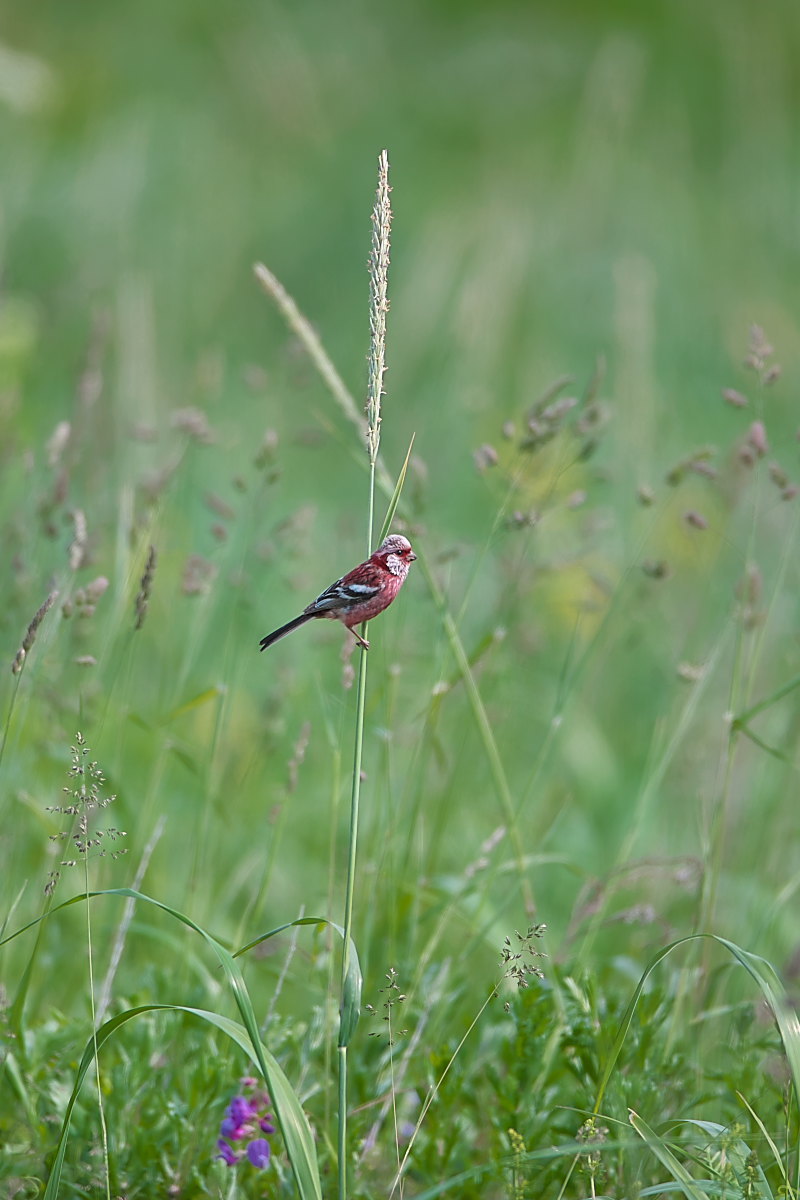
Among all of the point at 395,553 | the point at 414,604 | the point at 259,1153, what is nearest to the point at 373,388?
the point at 395,553

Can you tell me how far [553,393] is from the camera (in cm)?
220

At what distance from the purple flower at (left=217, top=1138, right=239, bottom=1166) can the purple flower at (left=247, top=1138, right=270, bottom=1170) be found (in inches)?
1.5

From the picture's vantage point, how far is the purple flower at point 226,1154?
1800 millimetres

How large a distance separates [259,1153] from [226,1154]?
7 centimetres

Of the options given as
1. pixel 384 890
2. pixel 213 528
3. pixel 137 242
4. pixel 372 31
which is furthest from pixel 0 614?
pixel 372 31

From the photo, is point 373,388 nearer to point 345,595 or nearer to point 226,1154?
point 345,595

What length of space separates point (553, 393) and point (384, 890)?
1.04 m

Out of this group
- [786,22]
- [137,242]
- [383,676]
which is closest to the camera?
[383,676]

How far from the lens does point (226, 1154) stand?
1.81m

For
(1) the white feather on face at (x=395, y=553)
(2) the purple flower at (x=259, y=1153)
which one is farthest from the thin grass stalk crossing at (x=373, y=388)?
(2) the purple flower at (x=259, y=1153)

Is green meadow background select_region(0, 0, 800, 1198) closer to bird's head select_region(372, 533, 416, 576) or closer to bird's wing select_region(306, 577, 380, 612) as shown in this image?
bird's wing select_region(306, 577, 380, 612)

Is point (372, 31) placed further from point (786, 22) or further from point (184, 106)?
point (786, 22)

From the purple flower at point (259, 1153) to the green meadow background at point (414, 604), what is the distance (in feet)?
0.31

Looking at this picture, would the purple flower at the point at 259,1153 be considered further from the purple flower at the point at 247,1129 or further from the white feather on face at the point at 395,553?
the white feather on face at the point at 395,553
